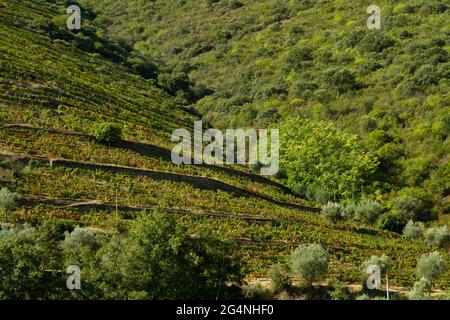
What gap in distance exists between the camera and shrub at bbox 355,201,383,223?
170 ft

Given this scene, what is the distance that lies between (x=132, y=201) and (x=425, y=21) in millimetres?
69153

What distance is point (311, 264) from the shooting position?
32.5 meters

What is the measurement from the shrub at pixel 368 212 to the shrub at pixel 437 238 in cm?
558

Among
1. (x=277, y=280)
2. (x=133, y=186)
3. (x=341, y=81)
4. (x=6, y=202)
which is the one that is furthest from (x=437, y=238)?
(x=341, y=81)

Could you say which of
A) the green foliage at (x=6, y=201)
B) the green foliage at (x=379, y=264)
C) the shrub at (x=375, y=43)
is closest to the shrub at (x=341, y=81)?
the shrub at (x=375, y=43)

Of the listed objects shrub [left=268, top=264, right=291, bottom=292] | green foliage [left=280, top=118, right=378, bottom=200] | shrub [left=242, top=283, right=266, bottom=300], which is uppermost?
green foliage [left=280, top=118, right=378, bottom=200]

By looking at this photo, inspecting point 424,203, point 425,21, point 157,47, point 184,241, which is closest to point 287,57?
point 425,21

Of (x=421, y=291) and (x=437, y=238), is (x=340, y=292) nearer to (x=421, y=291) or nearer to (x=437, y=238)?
(x=421, y=291)

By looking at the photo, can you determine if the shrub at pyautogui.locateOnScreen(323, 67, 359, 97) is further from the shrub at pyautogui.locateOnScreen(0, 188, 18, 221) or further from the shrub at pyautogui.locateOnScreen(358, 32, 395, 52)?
the shrub at pyautogui.locateOnScreen(0, 188, 18, 221)

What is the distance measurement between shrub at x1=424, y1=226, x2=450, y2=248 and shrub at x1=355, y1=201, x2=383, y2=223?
5579 mm

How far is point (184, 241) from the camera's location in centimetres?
2991

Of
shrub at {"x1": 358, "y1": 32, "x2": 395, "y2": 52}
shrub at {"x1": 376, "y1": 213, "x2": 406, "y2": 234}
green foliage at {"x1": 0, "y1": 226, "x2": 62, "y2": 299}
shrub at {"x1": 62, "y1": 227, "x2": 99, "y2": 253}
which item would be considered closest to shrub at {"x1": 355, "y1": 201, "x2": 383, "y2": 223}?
shrub at {"x1": 376, "y1": 213, "x2": 406, "y2": 234}
